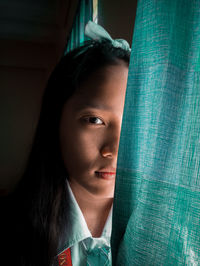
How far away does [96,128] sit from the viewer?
0.61m

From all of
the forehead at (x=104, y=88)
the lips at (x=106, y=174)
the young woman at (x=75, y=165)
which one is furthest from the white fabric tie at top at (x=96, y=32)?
the lips at (x=106, y=174)

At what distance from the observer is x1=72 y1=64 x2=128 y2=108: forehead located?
597 mm

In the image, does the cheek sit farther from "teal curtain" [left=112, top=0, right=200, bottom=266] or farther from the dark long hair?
"teal curtain" [left=112, top=0, right=200, bottom=266]

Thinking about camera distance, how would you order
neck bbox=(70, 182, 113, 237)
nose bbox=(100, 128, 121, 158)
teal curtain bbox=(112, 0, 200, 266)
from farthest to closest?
1. neck bbox=(70, 182, 113, 237)
2. nose bbox=(100, 128, 121, 158)
3. teal curtain bbox=(112, 0, 200, 266)

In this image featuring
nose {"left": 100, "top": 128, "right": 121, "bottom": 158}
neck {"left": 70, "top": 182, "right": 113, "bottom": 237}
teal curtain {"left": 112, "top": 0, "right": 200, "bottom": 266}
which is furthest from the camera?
neck {"left": 70, "top": 182, "right": 113, "bottom": 237}

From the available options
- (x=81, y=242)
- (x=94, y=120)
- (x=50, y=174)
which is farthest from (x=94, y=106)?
(x=81, y=242)

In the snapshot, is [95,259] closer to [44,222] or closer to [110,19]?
[44,222]

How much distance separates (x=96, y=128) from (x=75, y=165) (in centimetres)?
12

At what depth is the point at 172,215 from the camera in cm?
34

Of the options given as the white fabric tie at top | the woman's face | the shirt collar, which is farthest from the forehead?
the shirt collar

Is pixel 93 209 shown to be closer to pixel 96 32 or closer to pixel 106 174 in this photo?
pixel 106 174

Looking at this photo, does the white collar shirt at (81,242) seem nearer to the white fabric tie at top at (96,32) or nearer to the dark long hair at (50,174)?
the dark long hair at (50,174)

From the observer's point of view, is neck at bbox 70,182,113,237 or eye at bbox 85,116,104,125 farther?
neck at bbox 70,182,113,237

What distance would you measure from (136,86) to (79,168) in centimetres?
31
